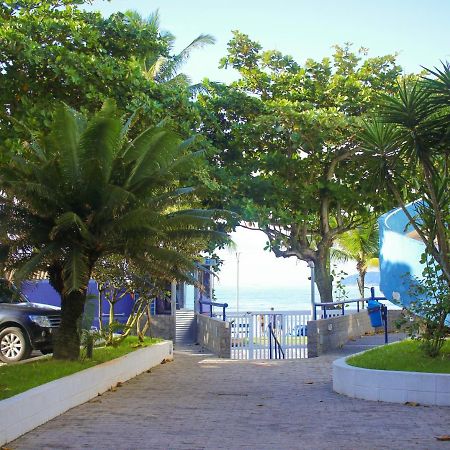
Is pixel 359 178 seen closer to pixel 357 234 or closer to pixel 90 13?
pixel 357 234

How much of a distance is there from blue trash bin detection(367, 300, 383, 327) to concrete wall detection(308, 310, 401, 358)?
38 cm

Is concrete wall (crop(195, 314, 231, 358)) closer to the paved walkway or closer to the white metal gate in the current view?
the white metal gate

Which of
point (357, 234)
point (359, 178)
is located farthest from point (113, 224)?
point (357, 234)

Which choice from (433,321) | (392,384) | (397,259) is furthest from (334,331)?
(392,384)

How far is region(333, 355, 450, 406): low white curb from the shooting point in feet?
30.7

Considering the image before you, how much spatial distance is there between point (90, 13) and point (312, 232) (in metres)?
13.1

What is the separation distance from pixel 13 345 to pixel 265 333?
809 cm

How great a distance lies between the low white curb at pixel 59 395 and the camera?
291 inches

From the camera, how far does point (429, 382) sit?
9445mm

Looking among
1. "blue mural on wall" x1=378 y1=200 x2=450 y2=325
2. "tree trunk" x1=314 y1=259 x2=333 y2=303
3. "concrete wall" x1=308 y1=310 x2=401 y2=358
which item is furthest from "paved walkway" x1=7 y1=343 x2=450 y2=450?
"tree trunk" x1=314 y1=259 x2=333 y2=303

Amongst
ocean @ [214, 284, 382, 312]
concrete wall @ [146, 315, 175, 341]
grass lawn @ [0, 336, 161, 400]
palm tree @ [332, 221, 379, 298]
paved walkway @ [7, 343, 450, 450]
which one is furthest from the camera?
ocean @ [214, 284, 382, 312]

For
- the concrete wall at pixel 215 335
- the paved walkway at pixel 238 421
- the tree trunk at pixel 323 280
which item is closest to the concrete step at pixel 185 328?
the concrete wall at pixel 215 335

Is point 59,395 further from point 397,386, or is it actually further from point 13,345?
point 13,345

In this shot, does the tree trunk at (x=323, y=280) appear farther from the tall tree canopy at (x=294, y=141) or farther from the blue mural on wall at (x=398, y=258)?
the blue mural on wall at (x=398, y=258)
